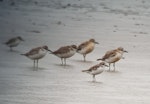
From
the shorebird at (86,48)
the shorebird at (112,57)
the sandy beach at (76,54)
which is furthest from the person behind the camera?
the shorebird at (86,48)

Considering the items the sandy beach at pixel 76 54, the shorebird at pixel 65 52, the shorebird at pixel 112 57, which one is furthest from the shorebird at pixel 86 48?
the shorebird at pixel 112 57

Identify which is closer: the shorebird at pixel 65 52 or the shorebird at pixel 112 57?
the shorebird at pixel 112 57

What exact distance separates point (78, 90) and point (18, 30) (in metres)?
9.78

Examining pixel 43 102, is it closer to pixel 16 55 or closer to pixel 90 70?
pixel 90 70

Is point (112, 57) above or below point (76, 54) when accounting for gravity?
above

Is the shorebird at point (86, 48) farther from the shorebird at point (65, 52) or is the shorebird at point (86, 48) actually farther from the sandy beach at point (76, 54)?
the shorebird at point (65, 52)

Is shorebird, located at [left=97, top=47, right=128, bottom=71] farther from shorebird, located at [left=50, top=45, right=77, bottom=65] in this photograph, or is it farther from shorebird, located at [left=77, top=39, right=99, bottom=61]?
shorebird, located at [left=77, top=39, right=99, bottom=61]

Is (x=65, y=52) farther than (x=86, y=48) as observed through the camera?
No

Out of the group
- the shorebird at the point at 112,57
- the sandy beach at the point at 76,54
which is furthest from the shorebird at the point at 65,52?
the shorebird at the point at 112,57

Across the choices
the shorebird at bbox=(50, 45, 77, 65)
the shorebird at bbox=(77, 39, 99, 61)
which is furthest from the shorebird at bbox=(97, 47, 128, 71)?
the shorebird at bbox=(77, 39, 99, 61)

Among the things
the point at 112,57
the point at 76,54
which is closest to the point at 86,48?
the point at 76,54

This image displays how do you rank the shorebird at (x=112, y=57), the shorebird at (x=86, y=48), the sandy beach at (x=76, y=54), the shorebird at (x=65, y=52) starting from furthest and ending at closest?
the shorebird at (x=86, y=48)
the shorebird at (x=65, y=52)
the shorebird at (x=112, y=57)
the sandy beach at (x=76, y=54)

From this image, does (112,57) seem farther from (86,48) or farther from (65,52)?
(86,48)

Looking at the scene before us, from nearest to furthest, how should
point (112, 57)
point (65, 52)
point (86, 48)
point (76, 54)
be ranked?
point (112, 57), point (65, 52), point (86, 48), point (76, 54)
